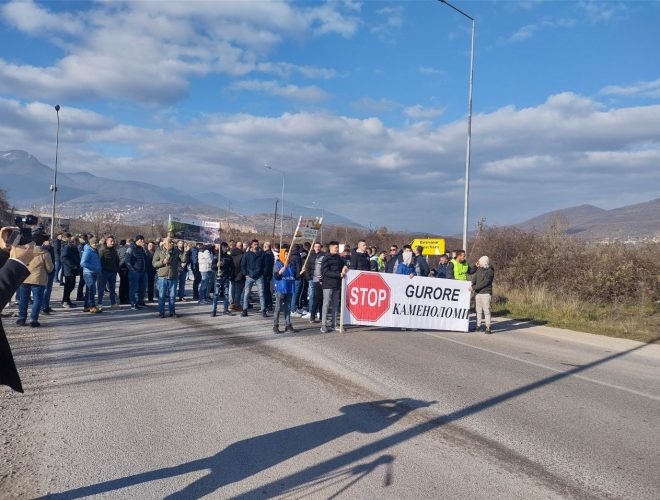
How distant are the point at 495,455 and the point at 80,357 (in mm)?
6606

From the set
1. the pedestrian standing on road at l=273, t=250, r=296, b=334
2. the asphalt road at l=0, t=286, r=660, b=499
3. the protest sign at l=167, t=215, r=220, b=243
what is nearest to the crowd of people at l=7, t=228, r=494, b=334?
the pedestrian standing on road at l=273, t=250, r=296, b=334

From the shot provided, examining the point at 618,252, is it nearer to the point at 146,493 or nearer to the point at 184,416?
the point at 184,416

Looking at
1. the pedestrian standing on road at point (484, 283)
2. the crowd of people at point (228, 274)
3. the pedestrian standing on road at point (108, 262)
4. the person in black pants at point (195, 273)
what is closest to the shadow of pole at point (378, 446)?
the pedestrian standing on road at point (484, 283)

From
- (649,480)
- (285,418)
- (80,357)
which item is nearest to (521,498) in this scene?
(649,480)

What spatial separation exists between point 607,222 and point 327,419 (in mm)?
127395

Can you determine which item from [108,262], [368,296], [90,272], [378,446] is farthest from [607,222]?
[378,446]

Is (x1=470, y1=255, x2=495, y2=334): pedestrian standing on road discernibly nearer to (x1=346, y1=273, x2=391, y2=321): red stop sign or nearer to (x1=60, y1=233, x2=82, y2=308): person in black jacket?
(x1=346, y1=273, x2=391, y2=321): red stop sign

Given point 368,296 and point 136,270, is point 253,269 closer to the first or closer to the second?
point 368,296

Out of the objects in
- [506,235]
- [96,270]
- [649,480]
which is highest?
[506,235]

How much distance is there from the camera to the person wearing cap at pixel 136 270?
15.3m

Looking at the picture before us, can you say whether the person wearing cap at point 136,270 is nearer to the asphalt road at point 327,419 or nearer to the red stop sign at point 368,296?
the asphalt road at point 327,419

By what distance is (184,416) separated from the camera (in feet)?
19.8

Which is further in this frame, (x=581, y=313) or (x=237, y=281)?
(x=581, y=313)

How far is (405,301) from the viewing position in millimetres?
13625
